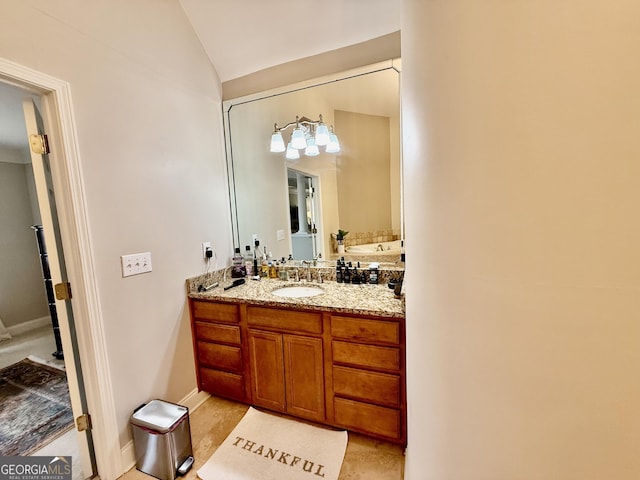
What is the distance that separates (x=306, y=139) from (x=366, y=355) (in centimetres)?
175

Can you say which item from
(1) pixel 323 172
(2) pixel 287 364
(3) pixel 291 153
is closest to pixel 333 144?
(1) pixel 323 172

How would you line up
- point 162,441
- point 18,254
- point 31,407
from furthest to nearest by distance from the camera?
point 18,254 → point 31,407 → point 162,441

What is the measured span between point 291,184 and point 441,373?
2.07 m

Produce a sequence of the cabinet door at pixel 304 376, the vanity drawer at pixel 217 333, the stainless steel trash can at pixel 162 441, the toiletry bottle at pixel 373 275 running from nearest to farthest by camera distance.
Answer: the stainless steel trash can at pixel 162 441 → the cabinet door at pixel 304 376 → the vanity drawer at pixel 217 333 → the toiletry bottle at pixel 373 275

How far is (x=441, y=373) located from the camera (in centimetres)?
65

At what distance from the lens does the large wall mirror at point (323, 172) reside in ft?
6.73

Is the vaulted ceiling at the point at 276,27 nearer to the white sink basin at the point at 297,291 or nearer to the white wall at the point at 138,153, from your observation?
the white wall at the point at 138,153

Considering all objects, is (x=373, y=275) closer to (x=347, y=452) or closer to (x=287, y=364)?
(x=287, y=364)

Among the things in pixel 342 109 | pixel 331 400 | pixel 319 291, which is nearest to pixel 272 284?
pixel 319 291

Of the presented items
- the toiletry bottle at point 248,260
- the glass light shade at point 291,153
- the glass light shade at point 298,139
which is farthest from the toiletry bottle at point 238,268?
the glass light shade at point 298,139

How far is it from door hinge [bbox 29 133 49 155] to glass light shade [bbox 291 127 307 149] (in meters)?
1.53

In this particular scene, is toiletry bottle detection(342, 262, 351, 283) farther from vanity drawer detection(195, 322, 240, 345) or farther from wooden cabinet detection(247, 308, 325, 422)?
vanity drawer detection(195, 322, 240, 345)

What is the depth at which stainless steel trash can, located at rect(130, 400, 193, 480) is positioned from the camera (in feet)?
4.64

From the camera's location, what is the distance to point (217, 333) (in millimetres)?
1916
